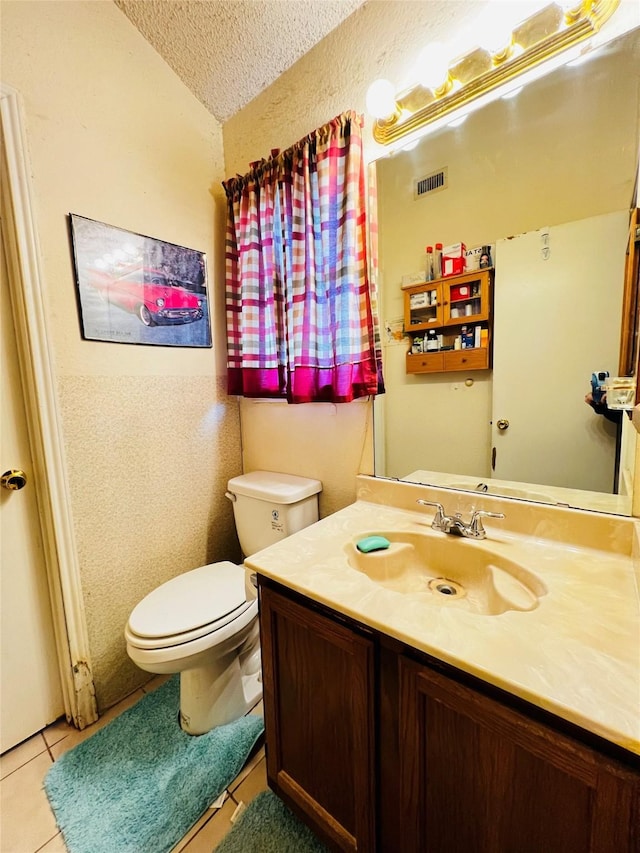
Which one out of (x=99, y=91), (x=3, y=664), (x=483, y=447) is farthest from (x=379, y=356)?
(x=3, y=664)

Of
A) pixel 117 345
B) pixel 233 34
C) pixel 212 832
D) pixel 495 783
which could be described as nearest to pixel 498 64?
pixel 233 34

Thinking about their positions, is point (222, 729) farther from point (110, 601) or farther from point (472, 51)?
point (472, 51)

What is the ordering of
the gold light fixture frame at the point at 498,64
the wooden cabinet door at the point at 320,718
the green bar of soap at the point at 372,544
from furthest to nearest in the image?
the green bar of soap at the point at 372,544 → the gold light fixture frame at the point at 498,64 → the wooden cabinet door at the point at 320,718

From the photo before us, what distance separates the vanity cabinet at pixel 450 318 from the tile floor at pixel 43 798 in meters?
1.43

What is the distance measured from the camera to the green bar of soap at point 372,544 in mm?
917

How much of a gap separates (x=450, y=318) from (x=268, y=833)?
1.57 metres

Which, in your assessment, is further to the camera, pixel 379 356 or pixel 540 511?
pixel 379 356

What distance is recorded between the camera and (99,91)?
1215mm

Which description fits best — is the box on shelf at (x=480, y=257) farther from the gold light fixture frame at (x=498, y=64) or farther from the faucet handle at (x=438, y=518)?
the faucet handle at (x=438, y=518)

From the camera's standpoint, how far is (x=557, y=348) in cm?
92

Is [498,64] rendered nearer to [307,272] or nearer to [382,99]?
[382,99]

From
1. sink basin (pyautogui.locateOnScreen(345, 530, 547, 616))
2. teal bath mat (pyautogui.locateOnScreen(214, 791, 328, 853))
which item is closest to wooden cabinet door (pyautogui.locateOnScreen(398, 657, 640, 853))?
sink basin (pyautogui.locateOnScreen(345, 530, 547, 616))

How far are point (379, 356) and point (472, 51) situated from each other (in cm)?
84

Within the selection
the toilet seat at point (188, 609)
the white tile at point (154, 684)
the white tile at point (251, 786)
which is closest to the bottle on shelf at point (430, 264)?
the toilet seat at point (188, 609)
